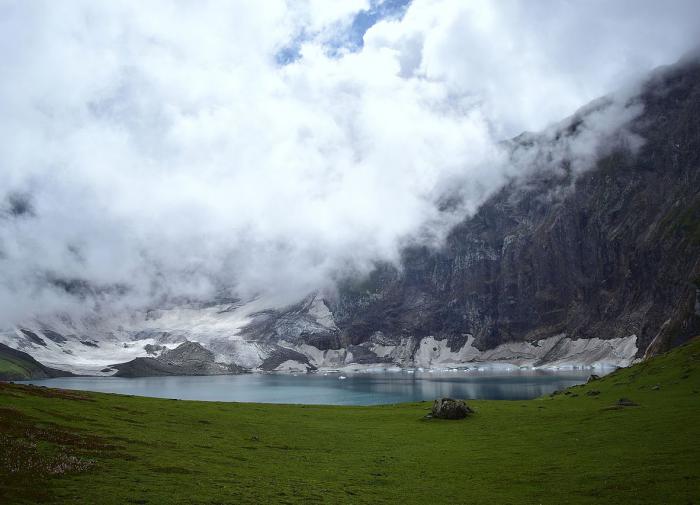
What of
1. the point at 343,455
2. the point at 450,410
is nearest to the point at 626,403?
the point at 450,410

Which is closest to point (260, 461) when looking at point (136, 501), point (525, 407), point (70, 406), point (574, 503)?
point (136, 501)

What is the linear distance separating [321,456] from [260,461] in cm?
555

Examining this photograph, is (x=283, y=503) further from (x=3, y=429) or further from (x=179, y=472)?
(x=3, y=429)

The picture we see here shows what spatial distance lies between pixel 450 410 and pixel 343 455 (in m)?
23.4

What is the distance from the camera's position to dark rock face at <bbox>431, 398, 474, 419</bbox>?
58938 mm

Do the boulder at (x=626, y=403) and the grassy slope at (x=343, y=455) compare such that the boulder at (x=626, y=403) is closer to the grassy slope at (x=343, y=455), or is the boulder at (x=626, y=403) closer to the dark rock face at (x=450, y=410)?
Answer: the grassy slope at (x=343, y=455)

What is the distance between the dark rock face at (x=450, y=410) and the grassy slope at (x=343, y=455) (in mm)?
1543

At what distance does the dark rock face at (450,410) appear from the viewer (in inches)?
2320

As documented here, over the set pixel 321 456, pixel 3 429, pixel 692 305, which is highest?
pixel 692 305

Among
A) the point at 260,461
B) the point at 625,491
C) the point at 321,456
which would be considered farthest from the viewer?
the point at 321,456

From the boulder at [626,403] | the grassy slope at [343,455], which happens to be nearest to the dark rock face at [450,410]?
the grassy slope at [343,455]

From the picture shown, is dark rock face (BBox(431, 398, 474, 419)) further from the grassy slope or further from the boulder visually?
the boulder

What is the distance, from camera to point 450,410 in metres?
59.2

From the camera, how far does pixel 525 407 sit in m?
66.1
